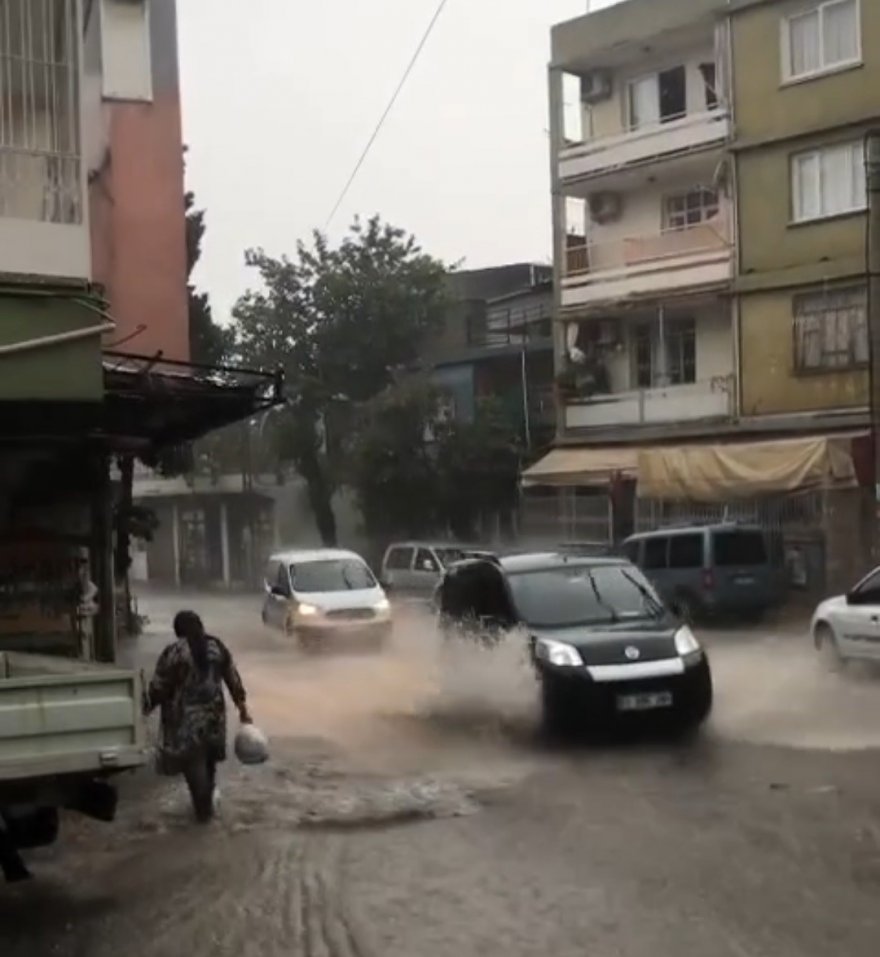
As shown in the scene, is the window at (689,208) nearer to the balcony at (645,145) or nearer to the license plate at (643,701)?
the balcony at (645,145)

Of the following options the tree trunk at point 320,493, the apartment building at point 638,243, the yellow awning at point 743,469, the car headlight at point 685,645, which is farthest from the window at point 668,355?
the car headlight at point 685,645

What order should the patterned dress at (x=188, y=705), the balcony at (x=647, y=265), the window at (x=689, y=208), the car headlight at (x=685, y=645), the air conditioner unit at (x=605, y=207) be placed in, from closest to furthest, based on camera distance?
1. the patterned dress at (x=188, y=705)
2. the car headlight at (x=685, y=645)
3. the balcony at (x=647, y=265)
4. the window at (x=689, y=208)
5. the air conditioner unit at (x=605, y=207)

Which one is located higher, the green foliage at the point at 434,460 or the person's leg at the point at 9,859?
the green foliage at the point at 434,460

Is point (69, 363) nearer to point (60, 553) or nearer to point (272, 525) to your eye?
point (60, 553)

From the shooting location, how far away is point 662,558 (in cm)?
2866

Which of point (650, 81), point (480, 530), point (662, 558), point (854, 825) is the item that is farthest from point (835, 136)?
point (854, 825)

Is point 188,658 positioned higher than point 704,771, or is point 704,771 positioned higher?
point 188,658

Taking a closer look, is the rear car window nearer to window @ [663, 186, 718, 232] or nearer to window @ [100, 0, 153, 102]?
window @ [663, 186, 718, 232]

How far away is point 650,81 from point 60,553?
2550cm

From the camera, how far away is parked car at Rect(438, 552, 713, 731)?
13375mm

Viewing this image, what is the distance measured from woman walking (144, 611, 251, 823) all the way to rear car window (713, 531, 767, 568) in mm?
17969

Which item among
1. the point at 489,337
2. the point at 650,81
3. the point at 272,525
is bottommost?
the point at 272,525

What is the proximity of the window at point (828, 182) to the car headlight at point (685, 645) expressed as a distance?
17668 millimetres

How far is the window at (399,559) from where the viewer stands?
34316 millimetres
